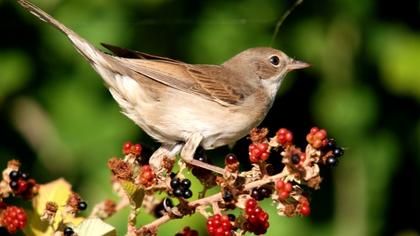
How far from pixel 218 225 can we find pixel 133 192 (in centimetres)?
34

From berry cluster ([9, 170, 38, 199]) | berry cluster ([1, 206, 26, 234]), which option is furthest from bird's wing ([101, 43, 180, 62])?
berry cluster ([1, 206, 26, 234])

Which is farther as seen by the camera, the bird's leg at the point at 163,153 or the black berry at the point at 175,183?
the bird's leg at the point at 163,153

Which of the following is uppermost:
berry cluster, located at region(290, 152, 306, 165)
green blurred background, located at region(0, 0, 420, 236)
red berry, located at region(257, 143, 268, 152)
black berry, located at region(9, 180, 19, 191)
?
berry cluster, located at region(290, 152, 306, 165)

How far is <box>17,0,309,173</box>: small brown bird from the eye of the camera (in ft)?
14.2

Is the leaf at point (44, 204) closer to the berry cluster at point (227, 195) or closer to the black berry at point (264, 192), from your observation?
the berry cluster at point (227, 195)

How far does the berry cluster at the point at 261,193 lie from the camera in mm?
3194

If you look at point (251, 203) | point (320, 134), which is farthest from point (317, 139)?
point (251, 203)

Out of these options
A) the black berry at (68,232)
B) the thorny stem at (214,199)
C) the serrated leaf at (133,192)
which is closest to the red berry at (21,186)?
the black berry at (68,232)

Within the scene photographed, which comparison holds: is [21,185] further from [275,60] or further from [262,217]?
[275,60]

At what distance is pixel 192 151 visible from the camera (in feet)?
13.7

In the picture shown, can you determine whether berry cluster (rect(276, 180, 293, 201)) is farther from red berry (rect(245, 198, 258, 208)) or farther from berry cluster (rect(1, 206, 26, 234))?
berry cluster (rect(1, 206, 26, 234))

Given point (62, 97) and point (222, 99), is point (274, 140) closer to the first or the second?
point (222, 99)

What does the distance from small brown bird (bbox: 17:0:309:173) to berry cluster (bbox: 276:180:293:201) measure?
102 cm

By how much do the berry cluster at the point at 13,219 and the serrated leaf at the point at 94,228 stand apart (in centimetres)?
22
